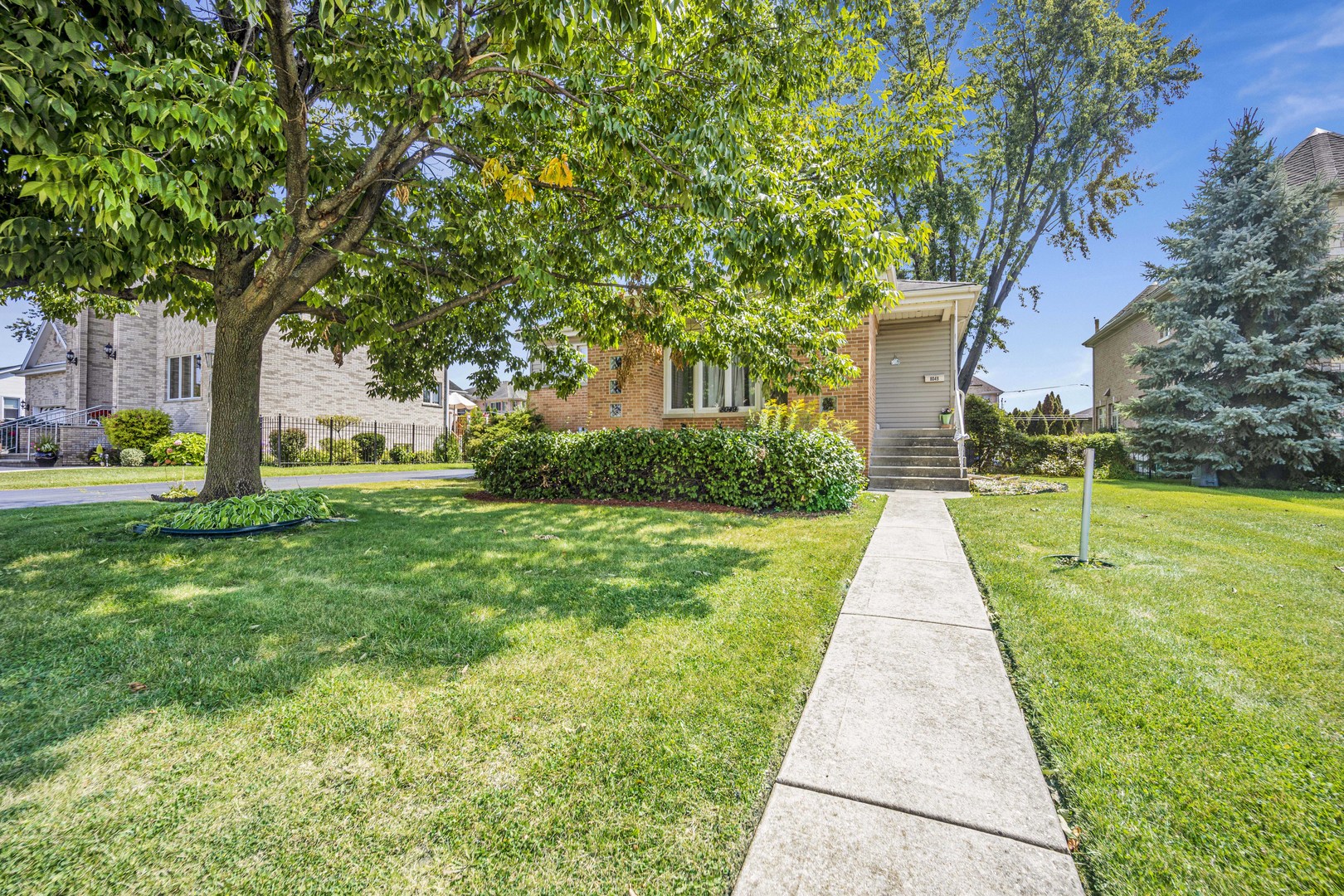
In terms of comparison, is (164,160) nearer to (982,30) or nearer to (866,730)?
(866,730)

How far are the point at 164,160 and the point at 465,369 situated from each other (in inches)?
268

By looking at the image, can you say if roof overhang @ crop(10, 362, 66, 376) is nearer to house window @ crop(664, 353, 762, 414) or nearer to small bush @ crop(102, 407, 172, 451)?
small bush @ crop(102, 407, 172, 451)

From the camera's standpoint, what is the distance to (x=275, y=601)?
3.44 meters

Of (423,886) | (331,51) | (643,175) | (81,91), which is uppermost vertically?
(331,51)

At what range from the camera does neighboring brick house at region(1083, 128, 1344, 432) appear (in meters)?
14.2

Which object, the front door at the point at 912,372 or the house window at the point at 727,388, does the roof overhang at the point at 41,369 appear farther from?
the front door at the point at 912,372

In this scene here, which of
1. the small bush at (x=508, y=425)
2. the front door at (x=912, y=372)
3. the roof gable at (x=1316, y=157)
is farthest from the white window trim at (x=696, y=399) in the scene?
the roof gable at (x=1316, y=157)

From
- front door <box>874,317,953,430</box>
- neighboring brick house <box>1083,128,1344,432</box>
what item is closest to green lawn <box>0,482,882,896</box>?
front door <box>874,317,953,430</box>

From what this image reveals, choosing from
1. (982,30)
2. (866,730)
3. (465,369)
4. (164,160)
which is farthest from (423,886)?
(982,30)

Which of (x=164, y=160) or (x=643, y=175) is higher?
(x=643, y=175)

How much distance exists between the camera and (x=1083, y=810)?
1651 mm

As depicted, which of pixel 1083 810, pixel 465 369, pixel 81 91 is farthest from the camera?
pixel 465 369

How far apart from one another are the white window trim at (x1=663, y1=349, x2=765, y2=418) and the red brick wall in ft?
0.23

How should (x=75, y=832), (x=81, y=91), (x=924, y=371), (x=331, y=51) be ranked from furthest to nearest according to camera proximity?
(x=924, y=371)
(x=331, y=51)
(x=81, y=91)
(x=75, y=832)
